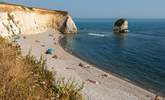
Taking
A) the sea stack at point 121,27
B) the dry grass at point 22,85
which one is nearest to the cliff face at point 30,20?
the sea stack at point 121,27

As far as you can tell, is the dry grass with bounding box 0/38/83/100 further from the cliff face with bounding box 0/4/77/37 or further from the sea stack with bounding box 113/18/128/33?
the sea stack with bounding box 113/18/128/33

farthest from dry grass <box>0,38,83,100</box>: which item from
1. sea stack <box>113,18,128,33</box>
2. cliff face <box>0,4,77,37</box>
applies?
sea stack <box>113,18,128,33</box>

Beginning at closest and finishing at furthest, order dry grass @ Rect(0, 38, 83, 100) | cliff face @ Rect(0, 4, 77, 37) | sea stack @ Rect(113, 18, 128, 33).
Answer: dry grass @ Rect(0, 38, 83, 100) → cliff face @ Rect(0, 4, 77, 37) → sea stack @ Rect(113, 18, 128, 33)

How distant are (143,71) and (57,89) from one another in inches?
941

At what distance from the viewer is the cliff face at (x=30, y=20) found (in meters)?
60.3

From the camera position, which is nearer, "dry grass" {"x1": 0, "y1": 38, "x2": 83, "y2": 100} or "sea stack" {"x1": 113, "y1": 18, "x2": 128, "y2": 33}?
"dry grass" {"x1": 0, "y1": 38, "x2": 83, "y2": 100}

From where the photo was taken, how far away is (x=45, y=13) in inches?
3312

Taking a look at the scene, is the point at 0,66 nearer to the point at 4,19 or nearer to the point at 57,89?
the point at 57,89

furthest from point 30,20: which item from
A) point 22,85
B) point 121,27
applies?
point 22,85

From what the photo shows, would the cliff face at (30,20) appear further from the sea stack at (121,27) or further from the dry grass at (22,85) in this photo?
the dry grass at (22,85)

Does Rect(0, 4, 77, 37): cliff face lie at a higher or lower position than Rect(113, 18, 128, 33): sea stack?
higher

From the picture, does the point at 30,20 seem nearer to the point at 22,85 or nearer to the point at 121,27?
the point at 121,27

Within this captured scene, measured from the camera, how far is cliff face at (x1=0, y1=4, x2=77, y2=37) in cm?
6025

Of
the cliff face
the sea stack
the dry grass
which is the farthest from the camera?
the sea stack
